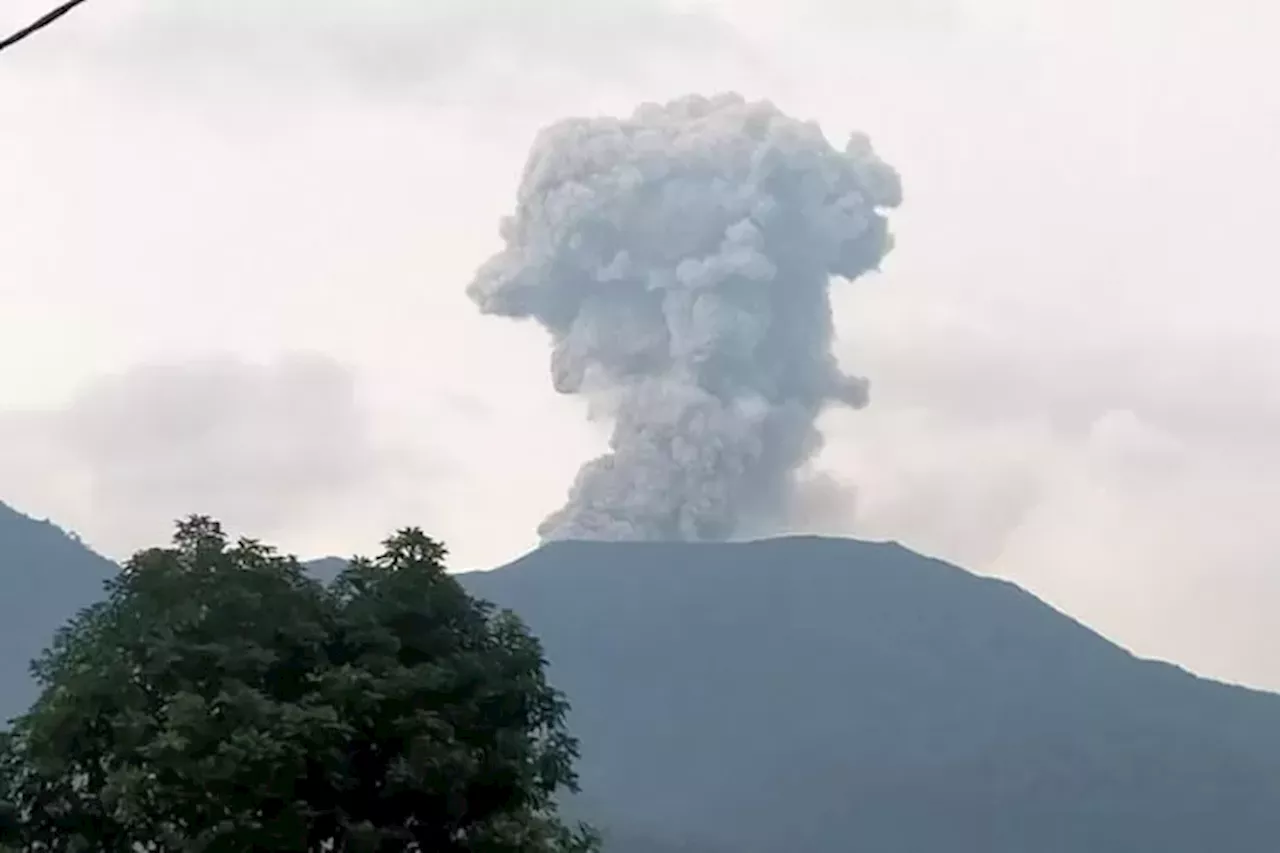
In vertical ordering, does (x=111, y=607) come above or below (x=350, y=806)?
above

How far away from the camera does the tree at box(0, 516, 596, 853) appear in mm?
A: 26891

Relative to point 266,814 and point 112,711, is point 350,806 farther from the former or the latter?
point 112,711

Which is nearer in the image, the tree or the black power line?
the black power line

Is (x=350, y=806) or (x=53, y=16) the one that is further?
(x=350, y=806)

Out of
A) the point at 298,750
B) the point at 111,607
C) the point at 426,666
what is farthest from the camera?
the point at 111,607

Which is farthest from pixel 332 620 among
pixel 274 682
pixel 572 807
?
pixel 572 807

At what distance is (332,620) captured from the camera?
1183 inches

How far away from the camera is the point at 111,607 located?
31109 millimetres

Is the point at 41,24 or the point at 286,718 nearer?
the point at 41,24

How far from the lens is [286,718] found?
2669 centimetres

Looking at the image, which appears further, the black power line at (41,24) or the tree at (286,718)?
the tree at (286,718)

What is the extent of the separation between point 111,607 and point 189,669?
246cm

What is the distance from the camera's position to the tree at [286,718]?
26891mm

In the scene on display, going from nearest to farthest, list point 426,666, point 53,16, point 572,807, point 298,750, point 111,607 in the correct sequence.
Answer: point 53,16
point 298,750
point 426,666
point 111,607
point 572,807
